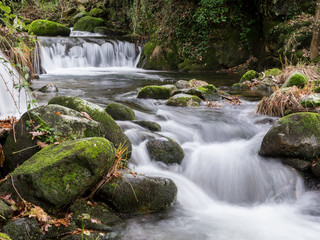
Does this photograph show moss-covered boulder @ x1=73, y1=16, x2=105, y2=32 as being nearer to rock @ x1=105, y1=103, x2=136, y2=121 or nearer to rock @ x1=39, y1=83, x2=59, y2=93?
rock @ x1=39, y1=83, x2=59, y2=93

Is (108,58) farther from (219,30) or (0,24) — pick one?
(0,24)

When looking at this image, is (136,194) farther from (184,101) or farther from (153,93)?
(153,93)

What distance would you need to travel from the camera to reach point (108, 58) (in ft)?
55.6

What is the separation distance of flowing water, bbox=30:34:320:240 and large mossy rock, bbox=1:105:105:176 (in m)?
1.00

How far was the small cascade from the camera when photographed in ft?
51.3

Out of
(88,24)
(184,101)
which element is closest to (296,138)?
(184,101)

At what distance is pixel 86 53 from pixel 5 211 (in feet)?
49.1

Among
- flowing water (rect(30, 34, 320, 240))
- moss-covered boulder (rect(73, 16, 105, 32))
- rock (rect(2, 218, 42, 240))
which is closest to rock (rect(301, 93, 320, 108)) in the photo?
flowing water (rect(30, 34, 320, 240))

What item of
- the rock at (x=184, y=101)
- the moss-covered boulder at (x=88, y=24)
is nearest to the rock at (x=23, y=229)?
the rock at (x=184, y=101)

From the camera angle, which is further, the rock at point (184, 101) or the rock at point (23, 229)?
the rock at point (184, 101)

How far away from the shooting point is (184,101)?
8461 mm

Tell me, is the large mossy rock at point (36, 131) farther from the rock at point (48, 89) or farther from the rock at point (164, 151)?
the rock at point (48, 89)

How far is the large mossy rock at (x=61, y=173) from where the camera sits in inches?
116

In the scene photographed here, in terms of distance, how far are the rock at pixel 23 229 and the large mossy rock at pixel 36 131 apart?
1.12 metres
